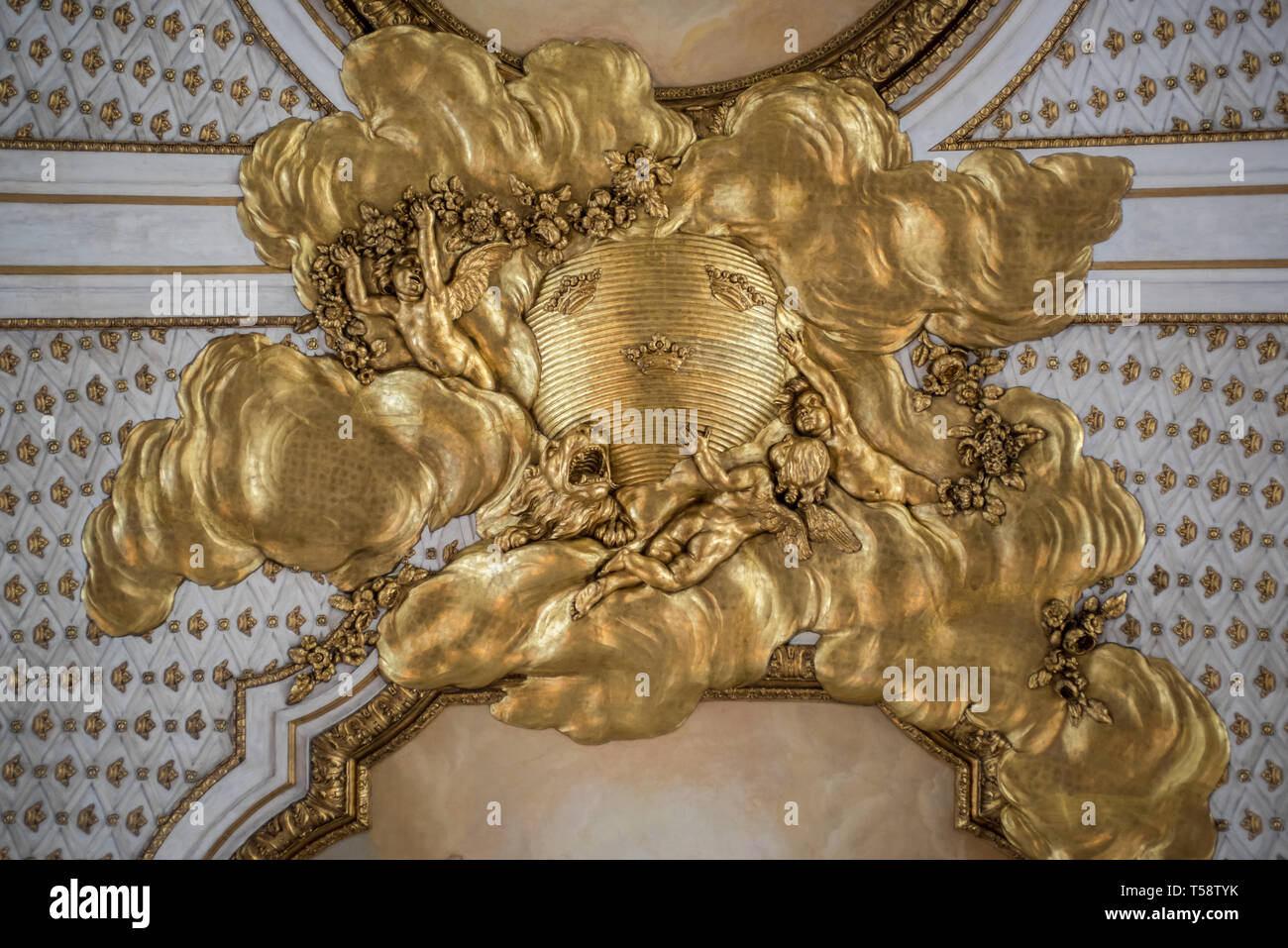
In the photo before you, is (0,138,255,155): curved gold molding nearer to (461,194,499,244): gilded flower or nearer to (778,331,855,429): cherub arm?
(461,194,499,244): gilded flower

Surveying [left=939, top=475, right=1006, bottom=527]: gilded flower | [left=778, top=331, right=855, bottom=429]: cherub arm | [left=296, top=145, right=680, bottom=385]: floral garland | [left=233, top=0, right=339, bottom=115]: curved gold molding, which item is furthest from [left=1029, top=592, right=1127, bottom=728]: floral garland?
[left=233, top=0, right=339, bottom=115]: curved gold molding

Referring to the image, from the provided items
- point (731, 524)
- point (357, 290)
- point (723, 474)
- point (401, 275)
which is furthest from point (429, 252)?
point (731, 524)

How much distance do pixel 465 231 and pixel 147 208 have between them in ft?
5.62

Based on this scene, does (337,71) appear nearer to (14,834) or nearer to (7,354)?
(7,354)

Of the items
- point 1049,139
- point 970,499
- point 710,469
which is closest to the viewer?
point 710,469

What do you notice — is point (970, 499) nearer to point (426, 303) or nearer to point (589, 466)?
point (589, 466)

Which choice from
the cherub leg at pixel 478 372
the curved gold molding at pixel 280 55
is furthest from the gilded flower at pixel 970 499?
the curved gold molding at pixel 280 55

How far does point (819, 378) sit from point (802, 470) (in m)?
0.51

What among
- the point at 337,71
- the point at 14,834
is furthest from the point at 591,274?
the point at 14,834

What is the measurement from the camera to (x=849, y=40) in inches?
256

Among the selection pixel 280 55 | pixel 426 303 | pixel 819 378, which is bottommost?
pixel 819 378

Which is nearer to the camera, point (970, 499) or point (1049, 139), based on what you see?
point (970, 499)

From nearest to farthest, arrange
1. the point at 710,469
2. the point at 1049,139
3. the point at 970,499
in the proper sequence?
the point at 710,469 < the point at 970,499 < the point at 1049,139

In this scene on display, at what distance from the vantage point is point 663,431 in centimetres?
640
